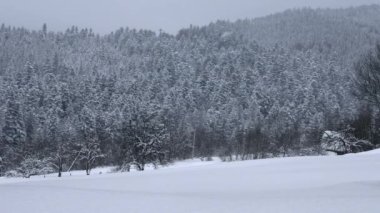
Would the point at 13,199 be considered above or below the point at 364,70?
below

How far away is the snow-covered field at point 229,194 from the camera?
12195mm

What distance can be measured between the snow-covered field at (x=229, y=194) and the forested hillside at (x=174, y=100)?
31.5 metres

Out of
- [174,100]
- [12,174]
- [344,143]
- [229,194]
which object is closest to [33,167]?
[12,174]

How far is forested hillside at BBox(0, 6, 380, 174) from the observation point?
2677 inches

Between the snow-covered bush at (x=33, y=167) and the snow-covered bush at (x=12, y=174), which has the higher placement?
the snow-covered bush at (x=33, y=167)

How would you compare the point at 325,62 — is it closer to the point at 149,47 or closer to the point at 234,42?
the point at 234,42

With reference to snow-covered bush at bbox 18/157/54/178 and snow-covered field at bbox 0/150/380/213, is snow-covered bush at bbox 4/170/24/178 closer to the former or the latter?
snow-covered bush at bbox 18/157/54/178

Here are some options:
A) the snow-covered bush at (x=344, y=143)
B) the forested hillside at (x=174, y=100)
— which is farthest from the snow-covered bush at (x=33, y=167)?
the snow-covered bush at (x=344, y=143)

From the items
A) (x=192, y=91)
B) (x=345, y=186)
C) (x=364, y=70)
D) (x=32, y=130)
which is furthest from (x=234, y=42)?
(x=345, y=186)

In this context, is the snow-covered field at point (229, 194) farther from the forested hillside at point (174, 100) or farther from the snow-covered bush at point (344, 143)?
the forested hillside at point (174, 100)

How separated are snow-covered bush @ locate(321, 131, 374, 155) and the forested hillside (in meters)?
6.88

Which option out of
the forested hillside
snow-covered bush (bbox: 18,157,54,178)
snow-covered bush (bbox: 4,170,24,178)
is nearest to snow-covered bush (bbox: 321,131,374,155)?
the forested hillside

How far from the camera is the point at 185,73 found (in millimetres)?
142875

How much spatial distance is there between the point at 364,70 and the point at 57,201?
1239 inches
